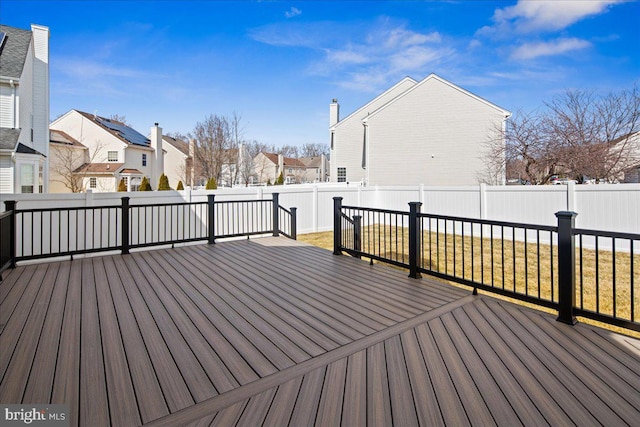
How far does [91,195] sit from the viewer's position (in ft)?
21.3

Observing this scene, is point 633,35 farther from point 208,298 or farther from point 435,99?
point 208,298

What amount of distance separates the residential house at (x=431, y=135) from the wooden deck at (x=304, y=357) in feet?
38.4

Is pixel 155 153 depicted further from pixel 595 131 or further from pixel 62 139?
pixel 595 131

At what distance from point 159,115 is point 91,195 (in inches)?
843

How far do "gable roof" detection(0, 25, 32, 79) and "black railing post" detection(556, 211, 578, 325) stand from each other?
49.9 feet

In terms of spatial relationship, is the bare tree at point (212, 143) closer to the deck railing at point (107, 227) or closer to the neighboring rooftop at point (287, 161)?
the deck railing at point (107, 227)

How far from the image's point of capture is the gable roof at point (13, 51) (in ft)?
36.2

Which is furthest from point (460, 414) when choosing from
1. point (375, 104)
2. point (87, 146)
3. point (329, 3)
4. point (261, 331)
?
point (87, 146)

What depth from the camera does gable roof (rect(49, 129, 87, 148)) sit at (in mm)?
20745

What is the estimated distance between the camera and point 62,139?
2136 centimetres

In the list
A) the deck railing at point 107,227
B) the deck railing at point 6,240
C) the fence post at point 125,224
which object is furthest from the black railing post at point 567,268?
the deck railing at point 6,240

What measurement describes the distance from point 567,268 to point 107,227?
25.1ft

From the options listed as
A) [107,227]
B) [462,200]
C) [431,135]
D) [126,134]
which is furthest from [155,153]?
[462,200]

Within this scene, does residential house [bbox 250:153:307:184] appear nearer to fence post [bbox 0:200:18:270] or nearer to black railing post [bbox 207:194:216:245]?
black railing post [bbox 207:194:216:245]
